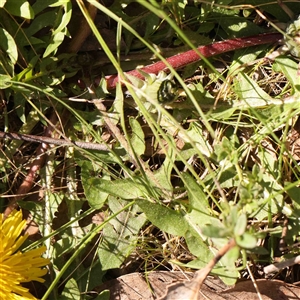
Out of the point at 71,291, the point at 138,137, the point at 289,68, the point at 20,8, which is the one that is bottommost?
the point at 71,291

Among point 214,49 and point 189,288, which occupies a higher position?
point 214,49

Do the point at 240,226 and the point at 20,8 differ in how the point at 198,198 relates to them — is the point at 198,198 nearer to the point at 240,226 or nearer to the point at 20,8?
the point at 240,226

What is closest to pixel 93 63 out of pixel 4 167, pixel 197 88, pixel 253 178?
pixel 197 88

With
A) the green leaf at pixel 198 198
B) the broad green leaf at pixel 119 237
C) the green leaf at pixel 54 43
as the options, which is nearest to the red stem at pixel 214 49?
the green leaf at pixel 54 43

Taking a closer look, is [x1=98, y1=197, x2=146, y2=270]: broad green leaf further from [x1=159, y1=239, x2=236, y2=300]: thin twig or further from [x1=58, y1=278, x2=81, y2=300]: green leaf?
[x1=159, y1=239, x2=236, y2=300]: thin twig

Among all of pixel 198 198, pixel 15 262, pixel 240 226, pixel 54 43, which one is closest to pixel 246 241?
pixel 240 226

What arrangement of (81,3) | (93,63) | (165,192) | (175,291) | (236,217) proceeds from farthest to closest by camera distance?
(93,63) < (165,192) < (81,3) < (175,291) < (236,217)

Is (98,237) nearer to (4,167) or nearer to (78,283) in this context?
(78,283)
